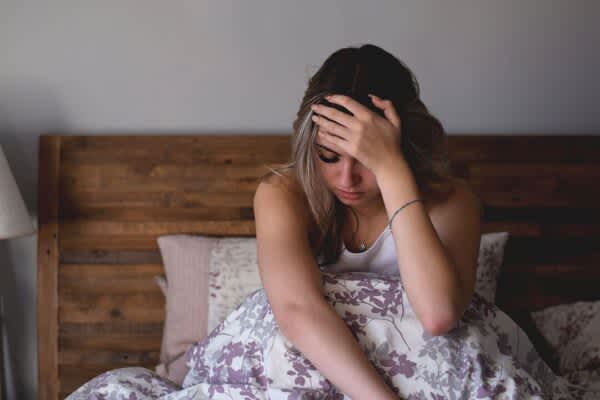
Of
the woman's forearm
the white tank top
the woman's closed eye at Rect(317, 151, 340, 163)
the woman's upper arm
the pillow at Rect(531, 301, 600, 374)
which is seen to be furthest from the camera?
the pillow at Rect(531, 301, 600, 374)

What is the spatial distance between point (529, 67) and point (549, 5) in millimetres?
213

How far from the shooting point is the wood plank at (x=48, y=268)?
1.92 meters

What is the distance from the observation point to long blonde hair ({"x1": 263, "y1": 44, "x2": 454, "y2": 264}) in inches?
50.7

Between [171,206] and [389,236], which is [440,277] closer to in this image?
[389,236]

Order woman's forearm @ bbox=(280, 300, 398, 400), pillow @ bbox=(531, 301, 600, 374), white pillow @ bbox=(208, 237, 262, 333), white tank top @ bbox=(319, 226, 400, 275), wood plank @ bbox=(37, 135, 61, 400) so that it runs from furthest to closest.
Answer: wood plank @ bbox=(37, 135, 61, 400), white pillow @ bbox=(208, 237, 262, 333), pillow @ bbox=(531, 301, 600, 374), white tank top @ bbox=(319, 226, 400, 275), woman's forearm @ bbox=(280, 300, 398, 400)

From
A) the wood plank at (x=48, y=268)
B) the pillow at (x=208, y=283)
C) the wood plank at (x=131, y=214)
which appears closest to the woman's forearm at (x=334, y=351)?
the pillow at (x=208, y=283)

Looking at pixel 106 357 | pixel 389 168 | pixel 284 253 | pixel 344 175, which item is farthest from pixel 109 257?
pixel 389 168

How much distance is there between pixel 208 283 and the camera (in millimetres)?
1778

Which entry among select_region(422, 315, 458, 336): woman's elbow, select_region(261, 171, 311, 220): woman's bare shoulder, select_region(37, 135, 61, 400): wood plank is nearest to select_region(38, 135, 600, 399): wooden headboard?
select_region(37, 135, 61, 400): wood plank

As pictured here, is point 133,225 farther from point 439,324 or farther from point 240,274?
point 439,324

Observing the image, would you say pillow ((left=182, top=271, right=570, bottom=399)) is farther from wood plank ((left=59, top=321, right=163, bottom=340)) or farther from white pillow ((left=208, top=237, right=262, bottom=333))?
wood plank ((left=59, top=321, right=163, bottom=340))

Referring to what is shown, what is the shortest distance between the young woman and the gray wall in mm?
650

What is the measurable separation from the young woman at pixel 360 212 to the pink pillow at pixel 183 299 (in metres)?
0.46

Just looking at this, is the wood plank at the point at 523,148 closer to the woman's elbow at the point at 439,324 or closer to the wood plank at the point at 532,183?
the wood plank at the point at 532,183
